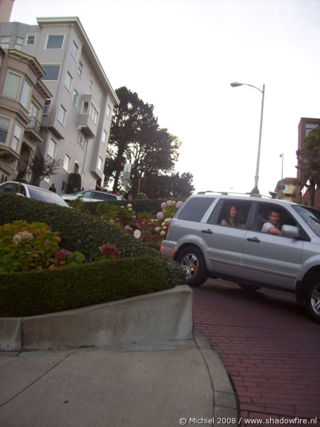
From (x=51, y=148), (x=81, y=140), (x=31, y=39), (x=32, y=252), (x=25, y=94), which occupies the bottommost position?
(x=32, y=252)

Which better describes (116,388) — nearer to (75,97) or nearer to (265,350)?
(265,350)

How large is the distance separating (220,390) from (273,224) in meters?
4.08

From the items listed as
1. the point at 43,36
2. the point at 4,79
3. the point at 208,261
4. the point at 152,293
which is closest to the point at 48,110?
the point at 4,79

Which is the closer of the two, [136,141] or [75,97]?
[75,97]

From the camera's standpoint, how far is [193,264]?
25.7 ft

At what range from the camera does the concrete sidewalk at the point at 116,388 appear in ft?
9.73

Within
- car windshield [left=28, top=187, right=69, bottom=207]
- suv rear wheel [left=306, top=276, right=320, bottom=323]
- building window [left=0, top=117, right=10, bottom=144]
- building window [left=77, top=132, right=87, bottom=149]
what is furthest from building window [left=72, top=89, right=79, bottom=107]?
suv rear wheel [left=306, top=276, right=320, bottom=323]

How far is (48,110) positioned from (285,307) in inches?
1137

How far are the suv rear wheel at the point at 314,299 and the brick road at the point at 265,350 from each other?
0.16m

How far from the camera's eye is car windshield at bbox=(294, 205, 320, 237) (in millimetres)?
6529

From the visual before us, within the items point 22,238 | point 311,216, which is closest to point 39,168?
point 22,238

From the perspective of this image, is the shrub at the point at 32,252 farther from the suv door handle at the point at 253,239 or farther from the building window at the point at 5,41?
the building window at the point at 5,41

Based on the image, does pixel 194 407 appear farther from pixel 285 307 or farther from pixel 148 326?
pixel 285 307

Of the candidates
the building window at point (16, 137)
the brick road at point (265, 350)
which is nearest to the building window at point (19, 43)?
the building window at point (16, 137)
